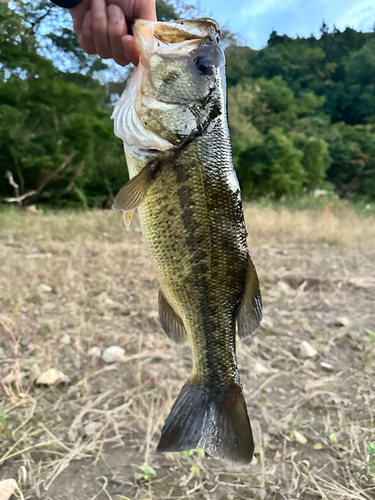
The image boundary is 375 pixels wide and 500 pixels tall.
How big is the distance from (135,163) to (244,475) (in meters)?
1.36

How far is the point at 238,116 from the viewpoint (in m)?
13.6

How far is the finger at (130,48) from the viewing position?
3.80 feet

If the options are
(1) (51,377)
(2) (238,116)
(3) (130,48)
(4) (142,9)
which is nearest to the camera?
(3) (130,48)

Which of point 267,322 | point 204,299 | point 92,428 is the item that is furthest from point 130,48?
point 267,322

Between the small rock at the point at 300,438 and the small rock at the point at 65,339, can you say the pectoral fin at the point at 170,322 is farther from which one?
the small rock at the point at 65,339

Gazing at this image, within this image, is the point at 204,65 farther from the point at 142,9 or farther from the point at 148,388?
the point at 148,388

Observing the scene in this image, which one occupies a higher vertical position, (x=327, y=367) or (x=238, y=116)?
(x=238, y=116)

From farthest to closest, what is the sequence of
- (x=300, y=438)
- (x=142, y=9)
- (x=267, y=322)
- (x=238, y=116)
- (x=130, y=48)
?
(x=238, y=116) → (x=267, y=322) → (x=300, y=438) → (x=142, y=9) → (x=130, y=48)

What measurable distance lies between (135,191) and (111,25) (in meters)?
0.54

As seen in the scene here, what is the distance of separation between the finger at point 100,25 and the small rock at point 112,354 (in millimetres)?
1682

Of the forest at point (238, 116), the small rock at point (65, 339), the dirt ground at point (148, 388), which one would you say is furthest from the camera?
the forest at point (238, 116)

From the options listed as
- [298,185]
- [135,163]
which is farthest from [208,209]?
[298,185]

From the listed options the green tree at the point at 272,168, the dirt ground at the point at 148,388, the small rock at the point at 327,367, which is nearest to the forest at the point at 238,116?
the green tree at the point at 272,168

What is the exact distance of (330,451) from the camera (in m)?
1.80
